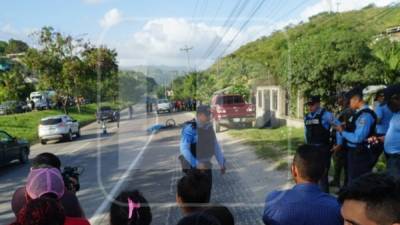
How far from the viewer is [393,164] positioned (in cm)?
585

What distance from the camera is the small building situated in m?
22.9

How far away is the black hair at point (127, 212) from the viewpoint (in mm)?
3084

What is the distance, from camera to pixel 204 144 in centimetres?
671

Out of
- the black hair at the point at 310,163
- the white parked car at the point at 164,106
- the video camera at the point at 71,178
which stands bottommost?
the white parked car at the point at 164,106

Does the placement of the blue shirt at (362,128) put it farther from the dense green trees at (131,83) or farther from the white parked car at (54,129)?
the white parked car at (54,129)

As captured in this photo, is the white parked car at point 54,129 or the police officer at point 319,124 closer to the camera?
the police officer at point 319,124

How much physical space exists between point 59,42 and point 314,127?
39070mm

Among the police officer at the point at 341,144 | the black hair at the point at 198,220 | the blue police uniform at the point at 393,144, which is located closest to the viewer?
the black hair at the point at 198,220

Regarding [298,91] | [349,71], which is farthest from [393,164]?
[298,91]

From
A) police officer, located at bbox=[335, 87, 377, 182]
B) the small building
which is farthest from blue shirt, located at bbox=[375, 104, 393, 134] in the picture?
the small building

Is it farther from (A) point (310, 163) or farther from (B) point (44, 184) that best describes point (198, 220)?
(B) point (44, 184)

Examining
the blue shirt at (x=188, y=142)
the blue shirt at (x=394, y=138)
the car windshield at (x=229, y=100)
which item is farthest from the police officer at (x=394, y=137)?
the car windshield at (x=229, y=100)

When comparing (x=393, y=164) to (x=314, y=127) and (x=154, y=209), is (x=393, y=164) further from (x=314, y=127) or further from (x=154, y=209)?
(x=154, y=209)

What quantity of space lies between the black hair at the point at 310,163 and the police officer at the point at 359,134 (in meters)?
3.04
